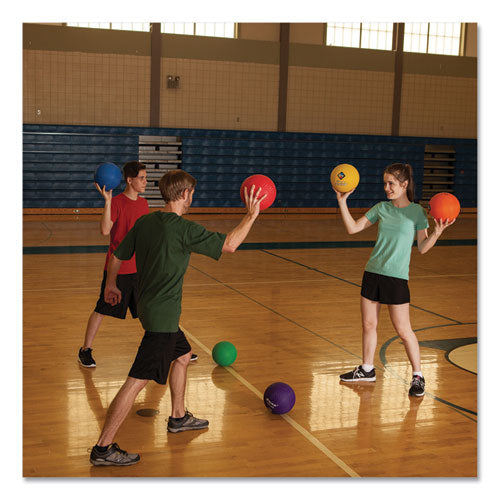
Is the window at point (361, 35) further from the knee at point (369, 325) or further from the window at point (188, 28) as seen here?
the knee at point (369, 325)

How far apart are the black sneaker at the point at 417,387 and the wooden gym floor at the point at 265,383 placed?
6cm

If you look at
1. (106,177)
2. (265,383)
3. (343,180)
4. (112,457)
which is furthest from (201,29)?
(112,457)

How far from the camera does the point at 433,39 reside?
1752cm

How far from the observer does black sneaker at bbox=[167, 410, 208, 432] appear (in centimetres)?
416

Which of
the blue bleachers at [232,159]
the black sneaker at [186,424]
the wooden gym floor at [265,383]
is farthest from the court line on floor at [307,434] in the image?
the blue bleachers at [232,159]

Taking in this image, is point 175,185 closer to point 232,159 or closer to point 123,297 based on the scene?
point 123,297

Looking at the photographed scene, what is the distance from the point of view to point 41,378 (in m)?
5.11

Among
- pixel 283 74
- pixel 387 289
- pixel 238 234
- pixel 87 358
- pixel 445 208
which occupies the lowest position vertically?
pixel 87 358

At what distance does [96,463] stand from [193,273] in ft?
19.5

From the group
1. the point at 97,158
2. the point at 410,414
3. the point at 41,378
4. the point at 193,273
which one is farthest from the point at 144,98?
the point at 410,414

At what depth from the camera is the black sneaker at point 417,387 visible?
16.1 ft

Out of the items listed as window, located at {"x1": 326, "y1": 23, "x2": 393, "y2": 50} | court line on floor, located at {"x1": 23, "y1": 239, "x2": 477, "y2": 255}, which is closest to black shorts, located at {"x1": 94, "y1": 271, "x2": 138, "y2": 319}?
court line on floor, located at {"x1": 23, "y1": 239, "x2": 477, "y2": 255}

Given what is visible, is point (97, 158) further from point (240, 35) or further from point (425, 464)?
point (425, 464)

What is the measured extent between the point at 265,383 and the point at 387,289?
45.8 inches
